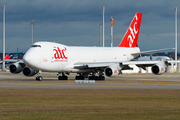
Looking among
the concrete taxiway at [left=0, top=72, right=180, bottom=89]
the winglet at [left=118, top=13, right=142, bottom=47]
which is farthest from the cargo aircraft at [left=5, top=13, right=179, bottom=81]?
the winglet at [left=118, top=13, right=142, bottom=47]

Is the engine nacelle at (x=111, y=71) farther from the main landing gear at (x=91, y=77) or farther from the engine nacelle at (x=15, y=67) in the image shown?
the engine nacelle at (x=15, y=67)

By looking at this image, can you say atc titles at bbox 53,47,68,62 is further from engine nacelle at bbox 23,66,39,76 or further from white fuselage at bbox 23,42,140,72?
engine nacelle at bbox 23,66,39,76

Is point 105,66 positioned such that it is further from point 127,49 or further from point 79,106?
point 79,106

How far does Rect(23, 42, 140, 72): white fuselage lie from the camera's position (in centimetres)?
4825

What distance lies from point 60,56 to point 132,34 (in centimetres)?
1783

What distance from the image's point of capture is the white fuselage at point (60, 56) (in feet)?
158

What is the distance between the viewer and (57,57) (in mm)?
50438

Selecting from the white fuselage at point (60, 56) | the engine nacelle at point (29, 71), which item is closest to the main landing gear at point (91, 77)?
the white fuselage at point (60, 56)

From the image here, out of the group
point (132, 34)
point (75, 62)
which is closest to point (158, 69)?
point (75, 62)

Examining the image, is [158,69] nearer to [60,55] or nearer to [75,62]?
[75,62]

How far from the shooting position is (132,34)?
63906 millimetres

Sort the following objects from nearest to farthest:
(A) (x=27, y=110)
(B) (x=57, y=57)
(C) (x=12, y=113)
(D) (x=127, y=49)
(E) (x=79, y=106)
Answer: (C) (x=12, y=113)
(A) (x=27, y=110)
(E) (x=79, y=106)
(B) (x=57, y=57)
(D) (x=127, y=49)

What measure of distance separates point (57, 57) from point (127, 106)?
29447 mm

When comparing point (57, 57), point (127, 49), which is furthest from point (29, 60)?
point (127, 49)
